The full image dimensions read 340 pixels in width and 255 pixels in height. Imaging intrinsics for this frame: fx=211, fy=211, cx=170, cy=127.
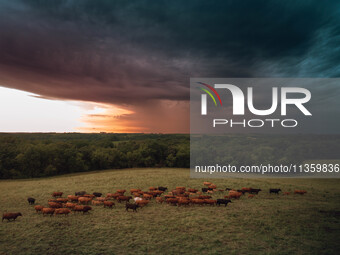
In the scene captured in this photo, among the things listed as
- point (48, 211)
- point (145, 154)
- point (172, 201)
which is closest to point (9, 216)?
point (48, 211)

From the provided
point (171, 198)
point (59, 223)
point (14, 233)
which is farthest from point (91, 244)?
point (171, 198)

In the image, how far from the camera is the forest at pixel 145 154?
6506 centimetres

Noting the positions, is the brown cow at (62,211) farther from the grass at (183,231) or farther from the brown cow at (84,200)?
the brown cow at (84,200)

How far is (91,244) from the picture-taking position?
1425cm

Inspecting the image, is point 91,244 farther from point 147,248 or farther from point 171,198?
point 171,198

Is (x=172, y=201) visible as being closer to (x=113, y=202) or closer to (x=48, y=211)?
(x=113, y=202)

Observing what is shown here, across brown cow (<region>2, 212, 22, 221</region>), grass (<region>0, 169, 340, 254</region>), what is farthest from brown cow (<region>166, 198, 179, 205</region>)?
brown cow (<region>2, 212, 22, 221</region>)

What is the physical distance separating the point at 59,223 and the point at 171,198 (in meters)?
11.5

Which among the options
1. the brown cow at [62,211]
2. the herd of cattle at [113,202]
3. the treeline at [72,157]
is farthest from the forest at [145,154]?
the brown cow at [62,211]

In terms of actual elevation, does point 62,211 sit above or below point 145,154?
below

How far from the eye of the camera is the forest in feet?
213

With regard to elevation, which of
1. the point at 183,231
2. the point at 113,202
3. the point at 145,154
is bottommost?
the point at 113,202

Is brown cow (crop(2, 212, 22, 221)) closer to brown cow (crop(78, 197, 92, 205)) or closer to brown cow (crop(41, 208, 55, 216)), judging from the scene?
brown cow (crop(41, 208, 55, 216))

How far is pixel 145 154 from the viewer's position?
83.1 metres
